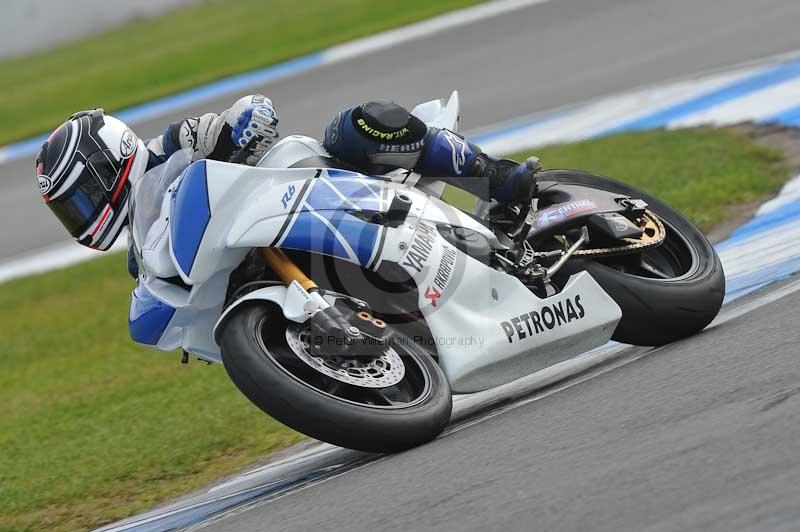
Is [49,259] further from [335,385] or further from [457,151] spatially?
[335,385]

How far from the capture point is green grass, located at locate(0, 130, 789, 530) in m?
5.24

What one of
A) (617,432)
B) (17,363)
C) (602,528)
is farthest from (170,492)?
(17,363)

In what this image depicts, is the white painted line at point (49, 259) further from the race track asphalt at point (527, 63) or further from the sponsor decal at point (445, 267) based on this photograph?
the sponsor decal at point (445, 267)

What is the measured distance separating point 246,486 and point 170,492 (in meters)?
0.53

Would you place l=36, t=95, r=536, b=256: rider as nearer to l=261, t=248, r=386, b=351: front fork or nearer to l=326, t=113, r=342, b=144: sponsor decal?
l=326, t=113, r=342, b=144: sponsor decal

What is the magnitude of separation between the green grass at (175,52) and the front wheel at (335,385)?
11279 mm

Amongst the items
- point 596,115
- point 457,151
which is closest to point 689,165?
point 596,115

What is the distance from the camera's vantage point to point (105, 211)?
4.73 metres

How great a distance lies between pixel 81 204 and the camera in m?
4.68

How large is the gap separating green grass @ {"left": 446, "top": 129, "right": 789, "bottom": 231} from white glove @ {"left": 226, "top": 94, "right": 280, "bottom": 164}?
3267mm

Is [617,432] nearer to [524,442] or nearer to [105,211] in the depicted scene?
[524,442]

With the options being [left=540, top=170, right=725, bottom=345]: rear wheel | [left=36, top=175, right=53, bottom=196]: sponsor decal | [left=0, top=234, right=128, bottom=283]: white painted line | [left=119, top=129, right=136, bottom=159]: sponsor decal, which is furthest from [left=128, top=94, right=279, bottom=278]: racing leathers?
[left=0, top=234, right=128, bottom=283]: white painted line

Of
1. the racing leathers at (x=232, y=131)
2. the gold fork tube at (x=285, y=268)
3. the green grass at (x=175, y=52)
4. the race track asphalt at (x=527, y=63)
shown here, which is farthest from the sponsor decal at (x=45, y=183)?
the green grass at (x=175, y=52)

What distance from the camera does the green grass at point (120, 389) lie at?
524cm
